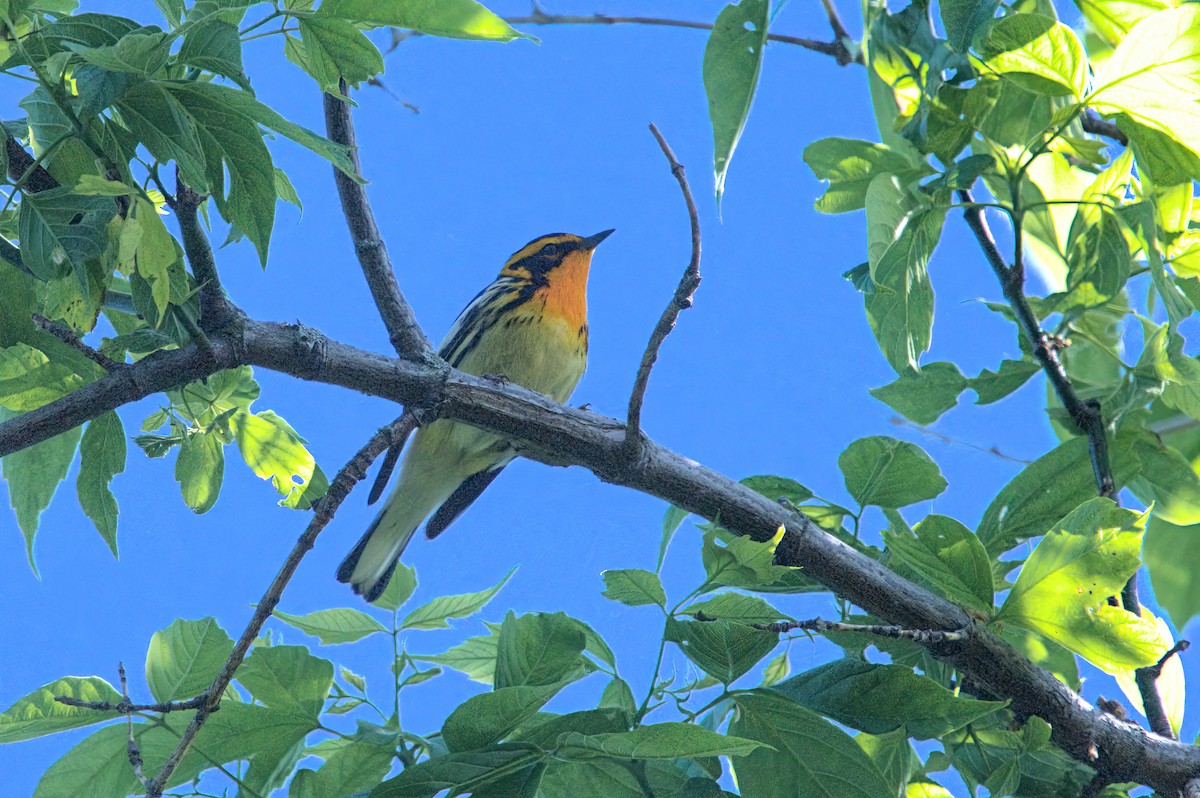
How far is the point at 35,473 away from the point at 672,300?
0.67 metres

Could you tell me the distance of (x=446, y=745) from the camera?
0.91 meters

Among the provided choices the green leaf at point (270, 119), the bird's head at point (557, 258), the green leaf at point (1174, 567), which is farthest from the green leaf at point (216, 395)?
the bird's head at point (557, 258)

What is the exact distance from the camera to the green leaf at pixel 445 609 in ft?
3.92

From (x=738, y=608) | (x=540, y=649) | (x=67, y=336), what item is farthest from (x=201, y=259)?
(x=738, y=608)

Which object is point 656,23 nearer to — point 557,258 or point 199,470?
point 199,470

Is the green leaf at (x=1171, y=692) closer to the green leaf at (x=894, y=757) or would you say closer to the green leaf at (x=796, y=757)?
the green leaf at (x=894, y=757)

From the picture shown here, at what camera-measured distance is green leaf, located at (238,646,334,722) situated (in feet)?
3.22

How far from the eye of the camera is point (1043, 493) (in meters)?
1.19

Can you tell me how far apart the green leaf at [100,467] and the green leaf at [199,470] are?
0.35ft

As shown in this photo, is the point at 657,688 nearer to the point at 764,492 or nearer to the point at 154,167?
the point at 764,492

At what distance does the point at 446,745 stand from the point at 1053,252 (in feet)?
3.08

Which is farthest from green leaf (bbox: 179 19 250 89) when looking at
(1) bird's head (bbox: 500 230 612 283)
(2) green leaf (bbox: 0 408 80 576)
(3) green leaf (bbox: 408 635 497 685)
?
(1) bird's head (bbox: 500 230 612 283)

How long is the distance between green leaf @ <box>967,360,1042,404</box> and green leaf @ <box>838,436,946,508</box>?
0.16 m

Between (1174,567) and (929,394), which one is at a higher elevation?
(929,394)
